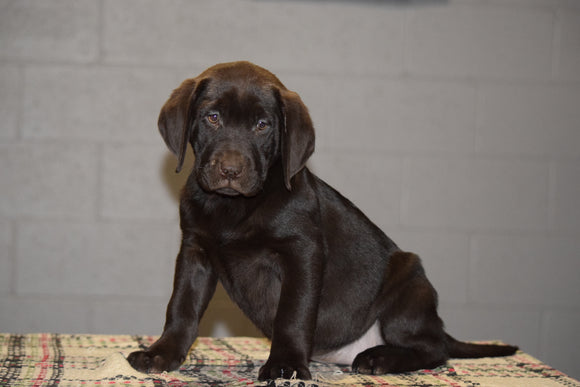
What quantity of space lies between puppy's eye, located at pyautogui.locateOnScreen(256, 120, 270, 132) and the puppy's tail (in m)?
1.20

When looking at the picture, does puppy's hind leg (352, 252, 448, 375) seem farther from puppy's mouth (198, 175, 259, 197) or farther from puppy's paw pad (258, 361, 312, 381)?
puppy's mouth (198, 175, 259, 197)

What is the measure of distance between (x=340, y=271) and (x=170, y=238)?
165 cm

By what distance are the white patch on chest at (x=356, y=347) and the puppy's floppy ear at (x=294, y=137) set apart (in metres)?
0.74

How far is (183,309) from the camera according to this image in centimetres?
246

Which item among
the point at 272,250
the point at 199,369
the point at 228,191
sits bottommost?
the point at 199,369

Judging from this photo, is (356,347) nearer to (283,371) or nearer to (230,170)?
(283,371)

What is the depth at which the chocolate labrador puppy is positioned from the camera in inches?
90.4

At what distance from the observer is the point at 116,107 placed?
12.9 feet

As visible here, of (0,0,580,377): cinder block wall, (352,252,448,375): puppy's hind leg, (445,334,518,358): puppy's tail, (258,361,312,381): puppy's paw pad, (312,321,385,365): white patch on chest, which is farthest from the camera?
(0,0,580,377): cinder block wall

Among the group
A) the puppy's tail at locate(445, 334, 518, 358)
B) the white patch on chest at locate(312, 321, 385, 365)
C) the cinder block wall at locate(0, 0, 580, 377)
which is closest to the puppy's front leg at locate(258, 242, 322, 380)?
the white patch on chest at locate(312, 321, 385, 365)

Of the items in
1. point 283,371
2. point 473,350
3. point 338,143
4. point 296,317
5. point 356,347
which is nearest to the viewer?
point 283,371

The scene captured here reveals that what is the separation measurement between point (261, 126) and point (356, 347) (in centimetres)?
101

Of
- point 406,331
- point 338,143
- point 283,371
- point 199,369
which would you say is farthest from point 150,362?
point 338,143

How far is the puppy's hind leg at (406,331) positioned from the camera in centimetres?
254
